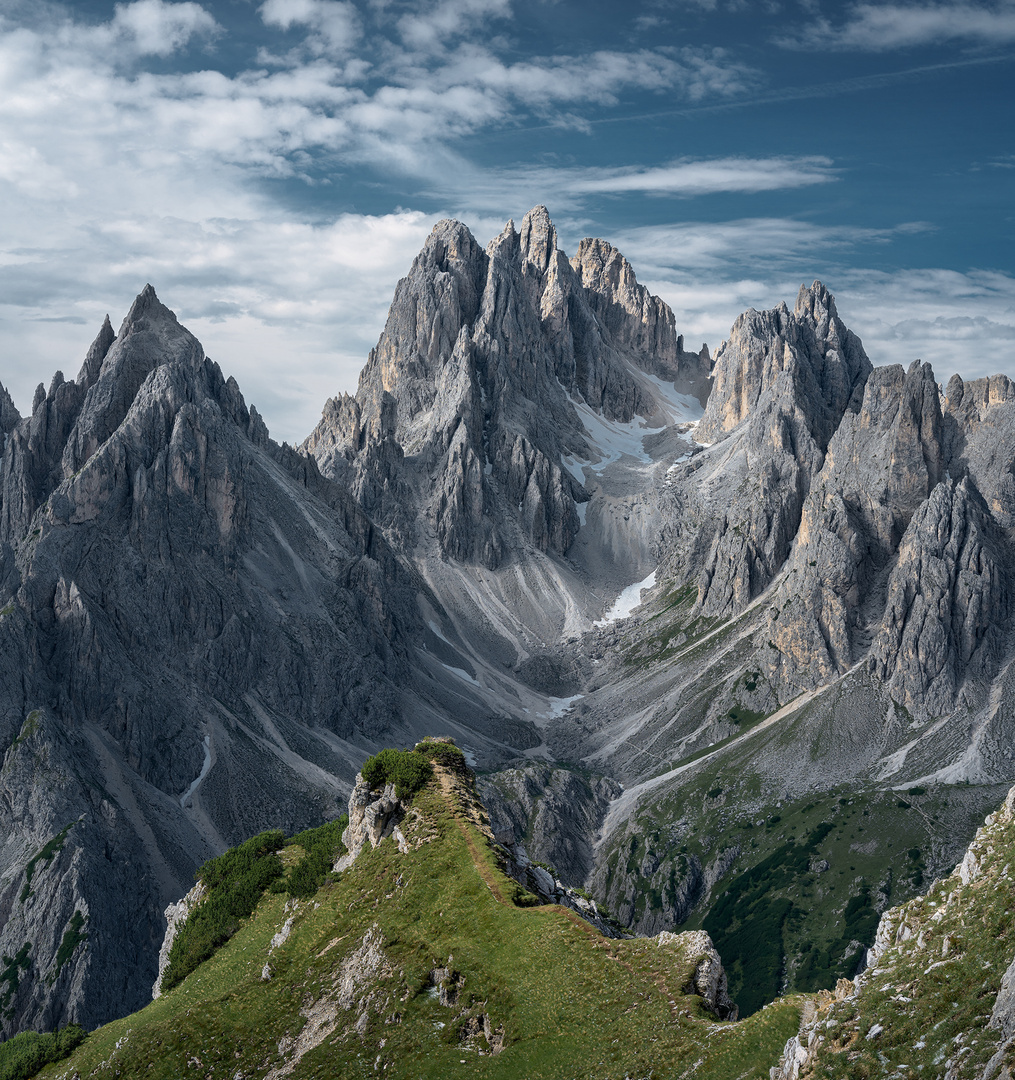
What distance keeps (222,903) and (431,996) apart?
21.0 m

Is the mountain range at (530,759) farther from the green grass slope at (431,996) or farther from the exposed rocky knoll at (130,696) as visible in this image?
the green grass slope at (431,996)

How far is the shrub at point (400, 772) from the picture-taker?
51.6 meters

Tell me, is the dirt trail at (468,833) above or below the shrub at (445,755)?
below

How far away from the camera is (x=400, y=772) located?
52.2 metres

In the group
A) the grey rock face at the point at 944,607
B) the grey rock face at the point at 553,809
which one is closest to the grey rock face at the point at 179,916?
the grey rock face at the point at 553,809

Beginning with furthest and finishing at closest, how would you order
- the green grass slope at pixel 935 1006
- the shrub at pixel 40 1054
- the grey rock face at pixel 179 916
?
the grey rock face at pixel 179 916, the shrub at pixel 40 1054, the green grass slope at pixel 935 1006

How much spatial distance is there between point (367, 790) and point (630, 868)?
389 feet

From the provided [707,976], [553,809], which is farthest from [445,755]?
[553,809]

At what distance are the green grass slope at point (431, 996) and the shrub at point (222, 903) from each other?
4.40 feet

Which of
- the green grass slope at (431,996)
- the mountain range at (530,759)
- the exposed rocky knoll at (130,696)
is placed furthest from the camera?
the mountain range at (530,759)

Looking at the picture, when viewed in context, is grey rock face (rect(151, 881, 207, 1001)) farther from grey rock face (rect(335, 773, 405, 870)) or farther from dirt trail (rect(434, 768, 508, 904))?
dirt trail (rect(434, 768, 508, 904))

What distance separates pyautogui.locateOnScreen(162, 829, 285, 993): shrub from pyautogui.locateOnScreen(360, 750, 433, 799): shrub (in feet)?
26.1

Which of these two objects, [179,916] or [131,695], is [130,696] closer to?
[131,695]

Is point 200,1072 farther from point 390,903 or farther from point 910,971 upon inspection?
point 910,971
